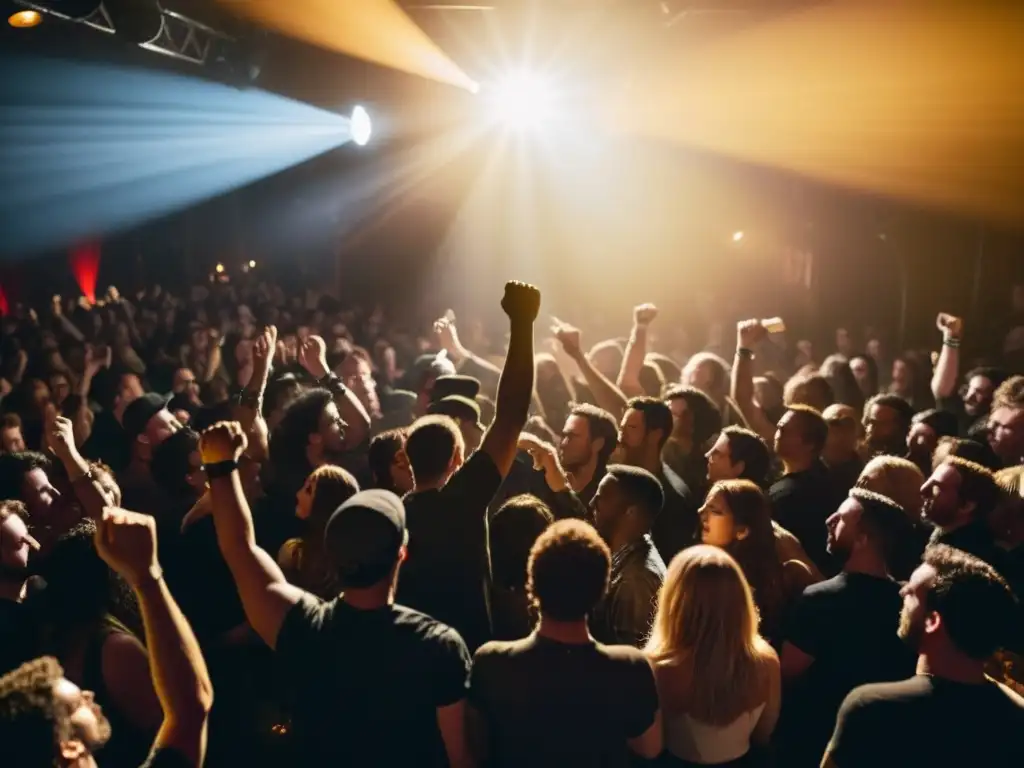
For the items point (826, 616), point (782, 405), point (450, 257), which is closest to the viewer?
point (826, 616)

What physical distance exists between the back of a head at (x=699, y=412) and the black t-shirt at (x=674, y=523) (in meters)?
0.64

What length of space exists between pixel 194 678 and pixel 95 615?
0.68m

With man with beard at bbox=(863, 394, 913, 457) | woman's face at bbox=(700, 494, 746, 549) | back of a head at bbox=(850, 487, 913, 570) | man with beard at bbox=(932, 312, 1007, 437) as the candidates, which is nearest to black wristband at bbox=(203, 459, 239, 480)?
woman's face at bbox=(700, 494, 746, 549)

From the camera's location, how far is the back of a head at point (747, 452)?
3910 millimetres

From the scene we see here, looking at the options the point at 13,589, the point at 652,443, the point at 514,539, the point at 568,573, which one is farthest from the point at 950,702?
the point at 13,589

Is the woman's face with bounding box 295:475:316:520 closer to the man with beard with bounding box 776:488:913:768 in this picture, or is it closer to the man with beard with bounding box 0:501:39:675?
the man with beard with bounding box 0:501:39:675

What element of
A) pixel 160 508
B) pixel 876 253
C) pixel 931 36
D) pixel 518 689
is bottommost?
pixel 160 508

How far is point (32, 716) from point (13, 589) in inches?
54.9

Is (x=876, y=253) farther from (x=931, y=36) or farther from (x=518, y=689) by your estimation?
(x=518, y=689)

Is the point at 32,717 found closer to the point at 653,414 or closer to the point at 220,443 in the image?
the point at 220,443

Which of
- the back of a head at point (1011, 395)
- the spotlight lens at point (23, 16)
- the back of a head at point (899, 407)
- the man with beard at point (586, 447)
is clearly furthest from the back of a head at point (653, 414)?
the spotlight lens at point (23, 16)

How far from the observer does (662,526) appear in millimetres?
3840

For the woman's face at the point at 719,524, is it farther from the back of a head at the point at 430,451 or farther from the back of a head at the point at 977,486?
the back of a head at the point at 430,451

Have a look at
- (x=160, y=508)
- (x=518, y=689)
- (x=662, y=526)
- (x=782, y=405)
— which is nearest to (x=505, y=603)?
(x=518, y=689)
